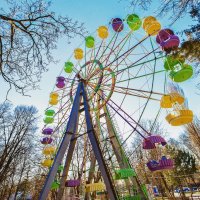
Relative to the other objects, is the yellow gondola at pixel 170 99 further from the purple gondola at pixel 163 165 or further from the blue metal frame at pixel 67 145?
the blue metal frame at pixel 67 145

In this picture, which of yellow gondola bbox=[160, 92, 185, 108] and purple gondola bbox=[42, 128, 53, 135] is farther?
purple gondola bbox=[42, 128, 53, 135]

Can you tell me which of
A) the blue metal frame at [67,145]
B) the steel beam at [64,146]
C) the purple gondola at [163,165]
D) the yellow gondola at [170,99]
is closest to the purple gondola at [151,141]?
the purple gondola at [163,165]

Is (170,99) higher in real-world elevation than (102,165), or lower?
higher

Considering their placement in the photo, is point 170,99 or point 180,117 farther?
point 170,99

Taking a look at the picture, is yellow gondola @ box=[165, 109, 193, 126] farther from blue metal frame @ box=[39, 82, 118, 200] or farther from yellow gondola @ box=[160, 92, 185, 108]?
blue metal frame @ box=[39, 82, 118, 200]

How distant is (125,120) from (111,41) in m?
3.77

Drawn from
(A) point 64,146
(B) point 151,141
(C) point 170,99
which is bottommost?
(B) point 151,141

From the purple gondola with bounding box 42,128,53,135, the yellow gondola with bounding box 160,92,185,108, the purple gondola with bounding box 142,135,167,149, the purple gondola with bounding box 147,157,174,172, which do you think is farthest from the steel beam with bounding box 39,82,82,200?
the yellow gondola with bounding box 160,92,185,108

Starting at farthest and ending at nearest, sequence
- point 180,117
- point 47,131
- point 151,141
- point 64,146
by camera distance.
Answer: point 47,131 → point 64,146 → point 151,141 → point 180,117

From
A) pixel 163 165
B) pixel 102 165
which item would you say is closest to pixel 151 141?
pixel 163 165

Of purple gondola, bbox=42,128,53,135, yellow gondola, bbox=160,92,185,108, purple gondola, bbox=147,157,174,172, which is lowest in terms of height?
purple gondola, bbox=147,157,174,172

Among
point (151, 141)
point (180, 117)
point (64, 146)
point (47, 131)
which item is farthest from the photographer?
point (47, 131)

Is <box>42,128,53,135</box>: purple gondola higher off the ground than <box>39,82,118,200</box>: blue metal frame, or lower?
higher

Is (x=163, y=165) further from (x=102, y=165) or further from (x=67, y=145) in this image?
(x=67, y=145)
